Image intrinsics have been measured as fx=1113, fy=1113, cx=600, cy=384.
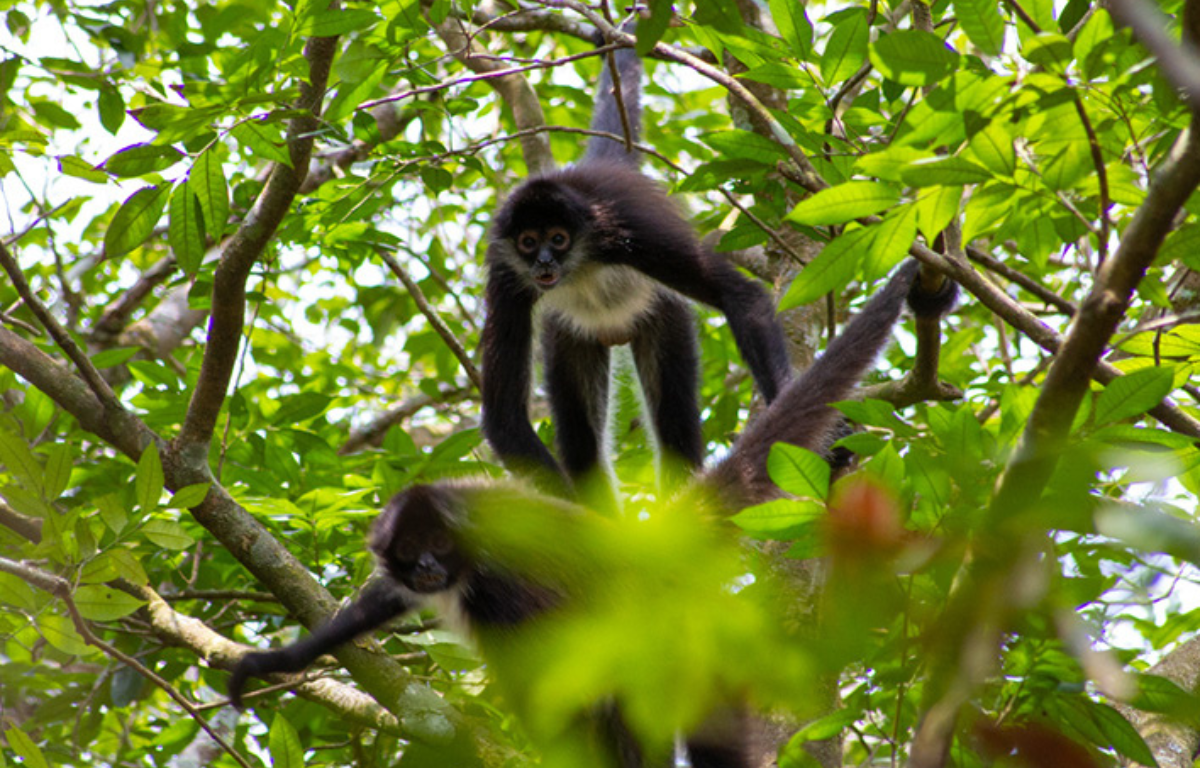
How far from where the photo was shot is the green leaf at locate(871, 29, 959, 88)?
88.4 inches

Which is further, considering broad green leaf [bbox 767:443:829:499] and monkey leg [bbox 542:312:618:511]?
monkey leg [bbox 542:312:618:511]

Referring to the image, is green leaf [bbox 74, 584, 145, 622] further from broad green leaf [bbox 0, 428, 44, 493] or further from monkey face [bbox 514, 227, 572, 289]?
monkey face [bbox 514, 227, 572, 289]

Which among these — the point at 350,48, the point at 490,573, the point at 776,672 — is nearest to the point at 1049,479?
the point at 776,672

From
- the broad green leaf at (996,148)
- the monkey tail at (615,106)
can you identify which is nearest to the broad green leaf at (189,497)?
the broad green leaf at (996,148)

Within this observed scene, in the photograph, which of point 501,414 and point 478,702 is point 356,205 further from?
point 478,702

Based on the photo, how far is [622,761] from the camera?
185 inches

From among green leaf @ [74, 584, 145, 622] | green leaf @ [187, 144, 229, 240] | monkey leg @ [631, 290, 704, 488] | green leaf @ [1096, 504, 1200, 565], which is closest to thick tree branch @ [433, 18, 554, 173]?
monkey leg @ [631, 290, 704, 488]

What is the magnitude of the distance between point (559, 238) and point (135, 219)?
9.71 feet

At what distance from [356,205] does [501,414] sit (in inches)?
60.5

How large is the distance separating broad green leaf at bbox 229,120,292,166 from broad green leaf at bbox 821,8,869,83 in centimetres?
176

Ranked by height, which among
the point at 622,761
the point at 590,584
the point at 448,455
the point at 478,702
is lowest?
the point at 622,761

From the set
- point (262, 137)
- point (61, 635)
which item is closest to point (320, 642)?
point (61, 635)

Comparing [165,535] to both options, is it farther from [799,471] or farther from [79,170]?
[799,471]

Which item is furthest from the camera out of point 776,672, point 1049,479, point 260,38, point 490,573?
point 490,573
